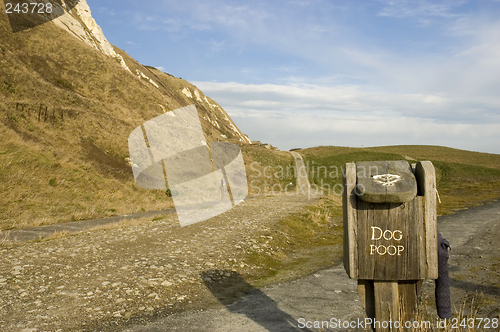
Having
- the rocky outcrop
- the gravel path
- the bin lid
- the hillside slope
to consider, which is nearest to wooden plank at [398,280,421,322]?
the bin lid

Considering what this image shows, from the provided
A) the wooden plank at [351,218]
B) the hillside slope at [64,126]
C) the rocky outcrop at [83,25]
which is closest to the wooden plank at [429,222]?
the wooden plank at [351,218]

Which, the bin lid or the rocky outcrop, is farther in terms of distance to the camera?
the rocky outcrop

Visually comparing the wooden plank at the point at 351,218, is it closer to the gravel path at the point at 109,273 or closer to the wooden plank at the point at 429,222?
the wooden plank at the point at 429,222

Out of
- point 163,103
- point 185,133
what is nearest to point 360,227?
point 185,133

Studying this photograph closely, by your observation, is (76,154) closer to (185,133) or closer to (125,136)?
(125,136)

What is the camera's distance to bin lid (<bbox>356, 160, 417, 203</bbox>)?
339 cm

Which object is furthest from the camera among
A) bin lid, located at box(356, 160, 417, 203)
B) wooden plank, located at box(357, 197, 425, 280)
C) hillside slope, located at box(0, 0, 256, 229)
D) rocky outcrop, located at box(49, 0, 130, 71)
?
rocky outcrop, located at box(49, 0, 130, 71)

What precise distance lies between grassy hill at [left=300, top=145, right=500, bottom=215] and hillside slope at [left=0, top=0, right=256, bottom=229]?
30.2m

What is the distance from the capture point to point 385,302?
367cm

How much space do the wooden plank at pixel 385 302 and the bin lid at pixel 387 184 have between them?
0.90 m

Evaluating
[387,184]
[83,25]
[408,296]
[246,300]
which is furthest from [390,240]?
[83,25]

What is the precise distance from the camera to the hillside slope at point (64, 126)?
22031 mm

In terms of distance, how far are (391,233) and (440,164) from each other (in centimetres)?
7260

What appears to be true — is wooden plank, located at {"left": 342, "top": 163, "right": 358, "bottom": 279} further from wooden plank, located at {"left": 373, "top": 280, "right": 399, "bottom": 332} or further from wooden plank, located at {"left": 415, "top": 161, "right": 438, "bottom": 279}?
wooden plank, located at {"left": 415, "top": 161, "right": 438, "bottom": 279}
